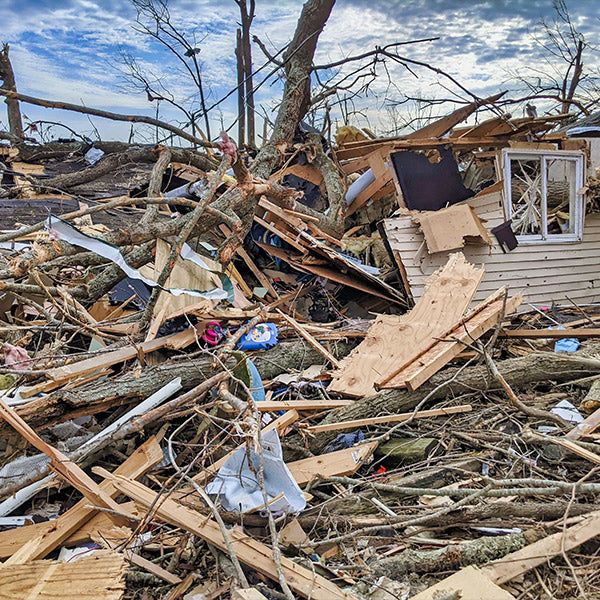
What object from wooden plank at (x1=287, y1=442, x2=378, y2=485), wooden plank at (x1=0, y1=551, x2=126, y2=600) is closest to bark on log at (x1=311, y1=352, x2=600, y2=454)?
wooden plank at (x1=287, y1=442, x2=378, y2=485)

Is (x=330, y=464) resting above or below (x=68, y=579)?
below

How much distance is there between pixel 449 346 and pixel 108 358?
2780mm

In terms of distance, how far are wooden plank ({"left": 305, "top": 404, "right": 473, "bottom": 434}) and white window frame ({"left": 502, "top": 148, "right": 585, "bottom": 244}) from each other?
4507 mm

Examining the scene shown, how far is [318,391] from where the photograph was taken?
4.64 m

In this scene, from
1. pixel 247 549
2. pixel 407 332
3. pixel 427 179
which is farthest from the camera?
pixel 427 179

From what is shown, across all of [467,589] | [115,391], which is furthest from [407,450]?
[115,391]

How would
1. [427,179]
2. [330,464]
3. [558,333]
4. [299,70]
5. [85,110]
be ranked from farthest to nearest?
[299,70]
[427,179]
[85,110]
[558,333]
[330,464]

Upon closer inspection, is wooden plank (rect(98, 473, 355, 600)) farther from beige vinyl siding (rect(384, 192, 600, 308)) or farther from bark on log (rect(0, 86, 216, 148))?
bark on log (rect(0, 86, 216, 148))

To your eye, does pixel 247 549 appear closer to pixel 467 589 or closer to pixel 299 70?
pixel 467 589

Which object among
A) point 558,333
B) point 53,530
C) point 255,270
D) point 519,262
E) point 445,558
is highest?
point 445,558

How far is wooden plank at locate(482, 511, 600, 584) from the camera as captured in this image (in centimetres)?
254

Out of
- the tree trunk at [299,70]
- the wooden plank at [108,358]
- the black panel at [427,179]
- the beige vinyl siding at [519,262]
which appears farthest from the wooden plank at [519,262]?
the wooden plank at [108,358]

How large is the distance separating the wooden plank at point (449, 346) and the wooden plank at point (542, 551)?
1.61 meters

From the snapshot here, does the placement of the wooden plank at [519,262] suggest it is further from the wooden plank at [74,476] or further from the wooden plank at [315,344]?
the wooden plank at [74,476]
